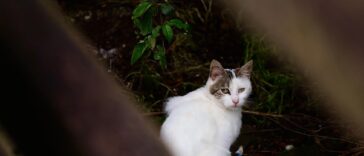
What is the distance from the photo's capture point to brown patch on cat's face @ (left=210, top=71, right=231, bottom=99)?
3.14m

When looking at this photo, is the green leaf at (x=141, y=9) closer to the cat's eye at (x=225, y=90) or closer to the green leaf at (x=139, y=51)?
the green leaf at (x=139, y=51)

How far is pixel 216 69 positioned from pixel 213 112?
0.23 metres

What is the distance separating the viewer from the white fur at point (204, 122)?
2.86 meters

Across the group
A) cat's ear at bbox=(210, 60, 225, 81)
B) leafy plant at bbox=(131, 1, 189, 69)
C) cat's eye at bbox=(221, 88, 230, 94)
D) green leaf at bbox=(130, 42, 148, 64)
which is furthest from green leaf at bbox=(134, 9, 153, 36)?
cat's eye at bbox=(221, 88, 230, 94)

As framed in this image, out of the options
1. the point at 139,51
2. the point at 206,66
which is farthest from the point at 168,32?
the point at 206,66

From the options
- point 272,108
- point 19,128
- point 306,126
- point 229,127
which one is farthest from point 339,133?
point 19,128

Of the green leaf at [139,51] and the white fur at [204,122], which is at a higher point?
the green leaf at [139,51]

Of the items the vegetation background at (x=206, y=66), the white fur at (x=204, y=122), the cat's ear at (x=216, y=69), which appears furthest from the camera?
the vegetation background at (x=206, y=66)

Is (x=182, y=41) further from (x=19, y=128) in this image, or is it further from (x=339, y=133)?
(x=19, y=128)

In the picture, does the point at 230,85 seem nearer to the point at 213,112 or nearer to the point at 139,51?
the point at 213,112

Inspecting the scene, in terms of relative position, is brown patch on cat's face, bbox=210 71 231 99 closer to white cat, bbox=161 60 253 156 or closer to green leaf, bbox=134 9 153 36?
white cat, bbox=161 60 253 156

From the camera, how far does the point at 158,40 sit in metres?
3.70

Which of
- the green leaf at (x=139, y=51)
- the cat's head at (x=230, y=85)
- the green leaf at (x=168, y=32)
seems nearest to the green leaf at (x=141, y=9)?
the green leaf at (x=168, y=32)

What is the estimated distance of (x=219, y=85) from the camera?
3164 mm
